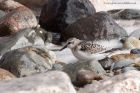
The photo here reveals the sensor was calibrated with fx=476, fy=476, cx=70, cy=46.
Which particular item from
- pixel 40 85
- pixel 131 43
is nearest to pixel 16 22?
pixel 131 43

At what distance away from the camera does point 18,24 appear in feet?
31.3

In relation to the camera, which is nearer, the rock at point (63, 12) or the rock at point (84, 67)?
the rock at point (84, 67)

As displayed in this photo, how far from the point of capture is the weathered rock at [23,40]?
26.0ft

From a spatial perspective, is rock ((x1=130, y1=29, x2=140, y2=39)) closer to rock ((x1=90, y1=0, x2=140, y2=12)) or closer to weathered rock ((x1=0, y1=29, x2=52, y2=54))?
weathered rock ((x1=0, y1=29, x2=52, y2=54))

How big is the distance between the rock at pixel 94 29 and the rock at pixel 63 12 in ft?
3.05

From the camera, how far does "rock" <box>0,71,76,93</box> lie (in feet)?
10.6

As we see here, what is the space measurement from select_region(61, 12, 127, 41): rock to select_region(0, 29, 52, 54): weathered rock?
68 centimetres

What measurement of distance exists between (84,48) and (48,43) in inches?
89.3

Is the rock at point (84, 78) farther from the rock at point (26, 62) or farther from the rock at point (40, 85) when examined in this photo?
the rock at point (40, 85)

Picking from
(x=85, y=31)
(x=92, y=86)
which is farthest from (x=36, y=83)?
(x=85, y=31)

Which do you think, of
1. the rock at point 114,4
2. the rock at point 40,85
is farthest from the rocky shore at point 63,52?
the rock at point 114,4

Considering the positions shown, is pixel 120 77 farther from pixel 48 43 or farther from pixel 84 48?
pixel 48 43

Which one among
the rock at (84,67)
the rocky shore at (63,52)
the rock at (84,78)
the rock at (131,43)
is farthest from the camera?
the rock at (131,43)

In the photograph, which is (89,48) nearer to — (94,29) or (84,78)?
(84,78)
